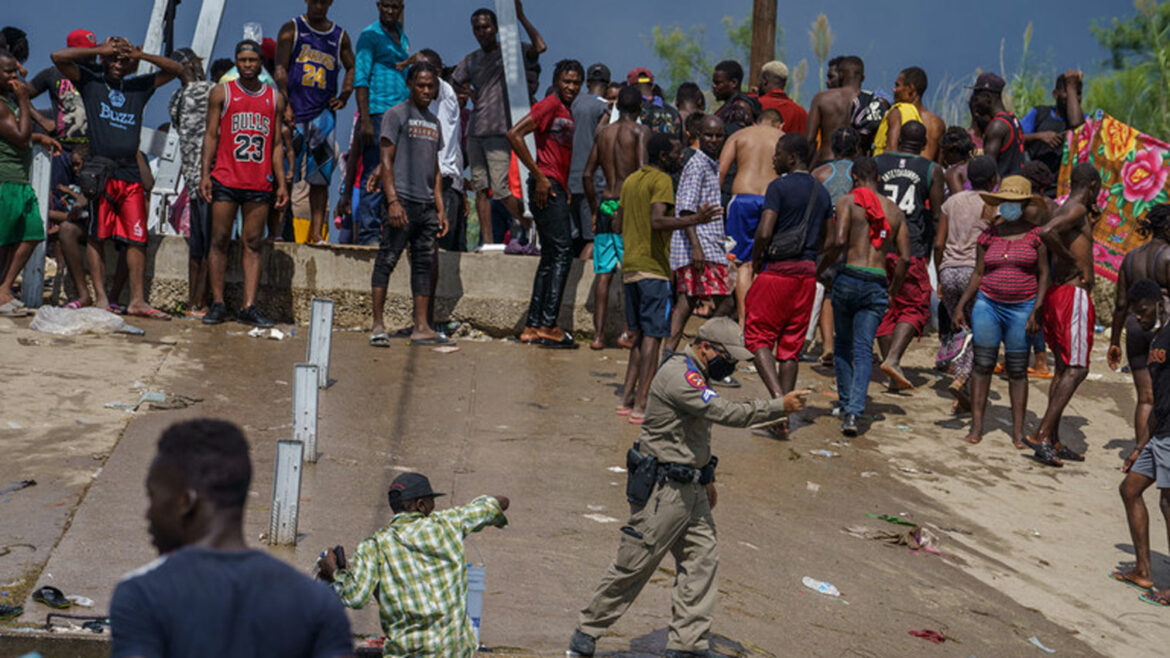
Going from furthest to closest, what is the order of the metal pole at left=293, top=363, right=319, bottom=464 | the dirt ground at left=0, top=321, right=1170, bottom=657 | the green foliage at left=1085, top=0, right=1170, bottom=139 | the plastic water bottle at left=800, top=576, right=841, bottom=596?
the green foliage at left=1085, top=0, right=1170, bottom=139 < the metal pole at left=293, top=363, right=319, bottom=464 < the plastic water bottle at left=800, top=576, right=841, bottom=596 < the dirt ground at left=0, top=321, right=1170, bottom=657

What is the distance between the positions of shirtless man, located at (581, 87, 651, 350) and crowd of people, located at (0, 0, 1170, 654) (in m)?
0.02

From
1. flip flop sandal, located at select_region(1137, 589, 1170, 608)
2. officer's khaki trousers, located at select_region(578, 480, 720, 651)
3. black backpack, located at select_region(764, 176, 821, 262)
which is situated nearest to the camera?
officer's khaki trousers, located at select_region(578, 480, 720, 651)

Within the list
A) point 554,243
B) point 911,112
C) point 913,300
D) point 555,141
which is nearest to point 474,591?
point 554,243

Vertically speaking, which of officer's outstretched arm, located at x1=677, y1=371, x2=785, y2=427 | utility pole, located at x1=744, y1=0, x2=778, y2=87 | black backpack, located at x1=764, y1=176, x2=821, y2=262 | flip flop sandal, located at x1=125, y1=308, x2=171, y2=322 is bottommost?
flip flop sandal, located at x1=125, y1=308, x2=171, y2=322

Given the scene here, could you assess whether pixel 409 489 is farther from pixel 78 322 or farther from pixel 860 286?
pixel 78 322

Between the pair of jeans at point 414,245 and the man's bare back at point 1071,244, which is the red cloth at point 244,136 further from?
the man's bare back at point 1071,244

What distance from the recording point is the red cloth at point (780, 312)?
935 cm

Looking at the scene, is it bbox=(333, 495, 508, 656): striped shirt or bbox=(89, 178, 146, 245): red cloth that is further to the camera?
bbox=(89, 178, 146, 245): red cloth

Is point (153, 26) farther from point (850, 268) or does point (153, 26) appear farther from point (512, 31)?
point (850, 268)

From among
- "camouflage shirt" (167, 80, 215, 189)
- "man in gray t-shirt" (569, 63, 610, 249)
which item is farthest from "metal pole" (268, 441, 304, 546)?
"camouflage shirt" (167, 80, 215, 189)

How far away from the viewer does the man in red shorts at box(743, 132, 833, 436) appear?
30.5 ft

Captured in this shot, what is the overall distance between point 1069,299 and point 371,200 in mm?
5767

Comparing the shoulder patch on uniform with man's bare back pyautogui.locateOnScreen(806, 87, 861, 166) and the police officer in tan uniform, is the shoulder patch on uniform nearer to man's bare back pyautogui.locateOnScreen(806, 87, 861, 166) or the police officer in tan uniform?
the police officer in tan uniform

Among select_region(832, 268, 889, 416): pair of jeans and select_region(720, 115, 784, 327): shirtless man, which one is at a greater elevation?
select_region(720, 115, 784, 327): shirtless man
